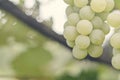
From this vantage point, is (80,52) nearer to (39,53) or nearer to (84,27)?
(84,27)

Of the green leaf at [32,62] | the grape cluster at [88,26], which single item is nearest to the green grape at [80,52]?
the grape cluster at [88,26]

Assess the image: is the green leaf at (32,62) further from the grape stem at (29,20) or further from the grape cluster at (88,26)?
the grape cluster at (88,26)

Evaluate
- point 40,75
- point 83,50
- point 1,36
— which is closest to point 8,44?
point 1,36

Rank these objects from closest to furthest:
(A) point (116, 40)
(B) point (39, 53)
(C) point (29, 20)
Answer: (A) point (116, 40) < (C) point (29, 20) < (B) point (39, 53)

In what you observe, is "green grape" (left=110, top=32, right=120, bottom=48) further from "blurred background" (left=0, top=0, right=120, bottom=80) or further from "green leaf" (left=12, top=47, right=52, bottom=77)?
"green leaf" (left=12, top=47, right=52, bottom=77)

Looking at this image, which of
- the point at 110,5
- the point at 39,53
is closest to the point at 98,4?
the point at 110,5

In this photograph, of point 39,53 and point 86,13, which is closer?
point 86,13

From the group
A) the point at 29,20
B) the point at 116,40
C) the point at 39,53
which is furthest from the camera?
the point at 39,53
